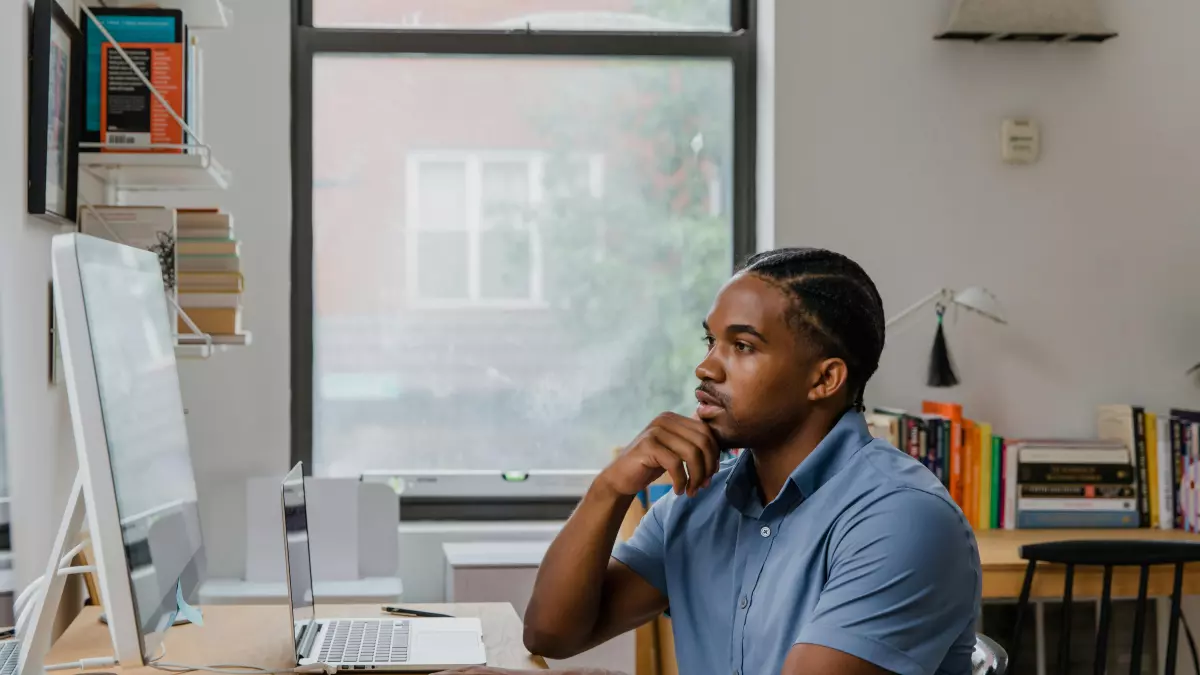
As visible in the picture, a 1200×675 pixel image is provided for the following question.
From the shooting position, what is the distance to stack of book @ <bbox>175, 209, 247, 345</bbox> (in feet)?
8.95

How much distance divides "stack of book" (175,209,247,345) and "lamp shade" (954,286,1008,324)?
6.17 feet

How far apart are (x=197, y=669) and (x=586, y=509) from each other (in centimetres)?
60

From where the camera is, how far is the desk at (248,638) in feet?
5.74

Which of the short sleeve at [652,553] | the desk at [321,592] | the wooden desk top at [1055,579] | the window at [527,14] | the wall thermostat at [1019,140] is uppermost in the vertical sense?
the window at [527,14]

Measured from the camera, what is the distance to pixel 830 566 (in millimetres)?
1376

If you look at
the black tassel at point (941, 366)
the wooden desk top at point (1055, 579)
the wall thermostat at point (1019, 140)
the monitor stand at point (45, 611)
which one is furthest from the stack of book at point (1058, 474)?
the monitor stand at point (45, 611)

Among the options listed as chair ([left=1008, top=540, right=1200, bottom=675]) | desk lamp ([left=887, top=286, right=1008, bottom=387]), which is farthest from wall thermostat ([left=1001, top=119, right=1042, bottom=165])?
chair ([left=1008, top=540, right=1200, bottom=675])

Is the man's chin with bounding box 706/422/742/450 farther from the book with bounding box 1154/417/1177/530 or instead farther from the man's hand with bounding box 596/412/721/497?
the book with bounding box 1154/417/1177/530

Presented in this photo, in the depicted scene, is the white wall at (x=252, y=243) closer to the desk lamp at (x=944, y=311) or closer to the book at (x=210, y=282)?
the book at (x=210, y=282)

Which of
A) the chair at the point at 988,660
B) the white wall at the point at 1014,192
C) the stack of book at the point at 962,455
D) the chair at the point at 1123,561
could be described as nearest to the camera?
the chair at the point at 988,660

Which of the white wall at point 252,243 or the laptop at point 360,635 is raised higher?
the white wall at point 252,243

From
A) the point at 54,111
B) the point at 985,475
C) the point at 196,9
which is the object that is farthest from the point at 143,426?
the point at 985,475

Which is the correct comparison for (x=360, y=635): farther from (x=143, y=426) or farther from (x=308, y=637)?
(x=143, y=426)

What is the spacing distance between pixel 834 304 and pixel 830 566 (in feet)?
1.03
